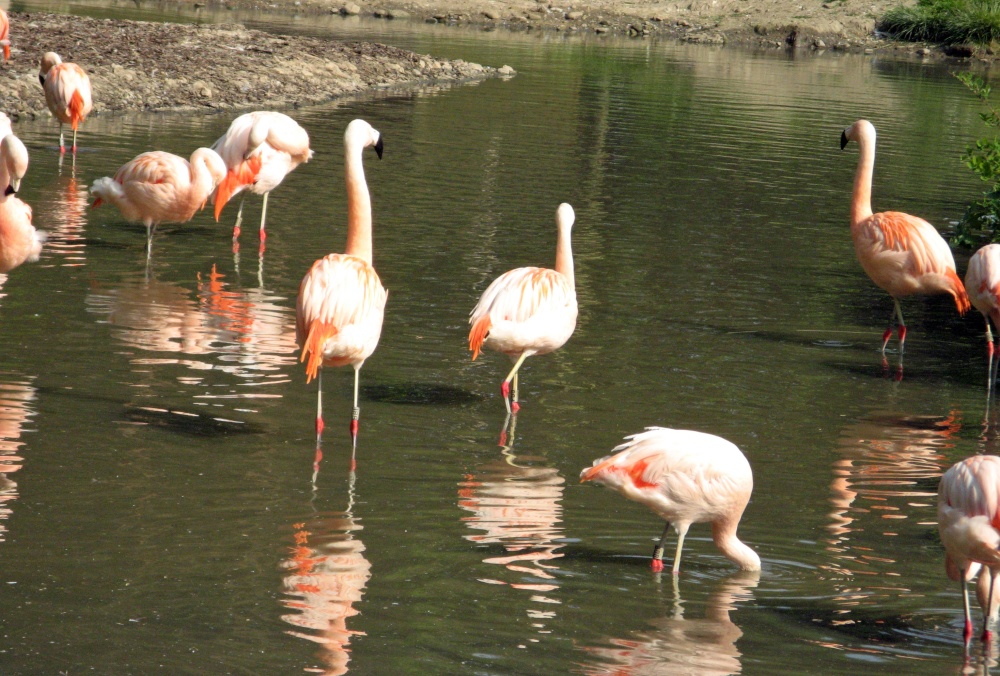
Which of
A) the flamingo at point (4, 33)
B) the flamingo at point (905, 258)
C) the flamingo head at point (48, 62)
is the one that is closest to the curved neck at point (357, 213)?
the flamingo at point (905, 258)

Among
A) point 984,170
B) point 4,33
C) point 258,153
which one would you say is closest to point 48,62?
point 4,33

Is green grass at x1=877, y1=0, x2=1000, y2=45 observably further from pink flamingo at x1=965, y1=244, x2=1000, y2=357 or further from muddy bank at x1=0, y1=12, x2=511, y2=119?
pink flamingo at x1=965, y1=244, x2=1000, y2=357

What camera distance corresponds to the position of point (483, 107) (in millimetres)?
→ 21078

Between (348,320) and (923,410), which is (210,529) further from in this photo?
(923,410)

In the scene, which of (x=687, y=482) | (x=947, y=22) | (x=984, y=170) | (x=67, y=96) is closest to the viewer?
(x=687, y=482)

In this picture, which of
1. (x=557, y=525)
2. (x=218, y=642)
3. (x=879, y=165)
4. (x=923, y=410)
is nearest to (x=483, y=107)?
(x=879, y=165)

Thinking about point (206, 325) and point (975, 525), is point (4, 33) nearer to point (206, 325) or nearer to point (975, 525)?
point (206, 325)

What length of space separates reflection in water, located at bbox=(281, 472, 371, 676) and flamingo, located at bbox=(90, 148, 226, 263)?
5.07 meters

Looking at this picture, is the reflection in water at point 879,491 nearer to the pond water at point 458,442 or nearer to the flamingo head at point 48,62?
the pond water at point 458,442

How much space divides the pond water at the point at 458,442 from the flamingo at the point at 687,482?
0.20 meters

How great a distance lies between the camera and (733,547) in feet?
16.7

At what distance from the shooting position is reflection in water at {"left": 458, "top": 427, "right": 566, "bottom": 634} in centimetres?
493

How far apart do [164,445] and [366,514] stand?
1.25 metres

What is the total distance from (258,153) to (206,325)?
122 inches
